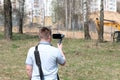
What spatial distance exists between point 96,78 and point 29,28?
136 ft

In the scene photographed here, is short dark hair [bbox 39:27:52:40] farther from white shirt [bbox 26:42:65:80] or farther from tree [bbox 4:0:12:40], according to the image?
tree [bbox 4:0:12:40]

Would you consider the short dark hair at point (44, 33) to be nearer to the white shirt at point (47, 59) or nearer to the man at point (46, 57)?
the man at point (46, 57)

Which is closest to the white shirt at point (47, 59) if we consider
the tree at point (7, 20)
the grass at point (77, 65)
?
the grass at point (77, 65)

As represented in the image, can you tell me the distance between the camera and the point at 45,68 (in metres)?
6.09

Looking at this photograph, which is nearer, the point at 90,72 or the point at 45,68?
the point at 45,68

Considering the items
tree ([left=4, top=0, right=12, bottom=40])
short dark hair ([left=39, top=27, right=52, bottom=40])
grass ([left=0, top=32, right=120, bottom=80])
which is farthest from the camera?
tree ([left=4, top=0, right=12, bottom=40])

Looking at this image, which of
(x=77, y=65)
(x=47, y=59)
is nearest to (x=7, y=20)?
(x=77, y=65)

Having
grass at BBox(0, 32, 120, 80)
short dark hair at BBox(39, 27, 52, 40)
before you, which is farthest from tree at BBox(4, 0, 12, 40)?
short dark hair at BBox(39, 27, 52, 40)

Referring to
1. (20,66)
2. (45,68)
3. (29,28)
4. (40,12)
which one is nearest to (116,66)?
(20,66)

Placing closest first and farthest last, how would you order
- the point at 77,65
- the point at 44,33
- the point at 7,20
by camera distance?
the point at 44,33 < the point at 77,65 < the point at 7,20

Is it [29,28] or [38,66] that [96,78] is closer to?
[38,66]

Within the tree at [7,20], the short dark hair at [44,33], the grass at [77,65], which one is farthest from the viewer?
the tree at [7,20]

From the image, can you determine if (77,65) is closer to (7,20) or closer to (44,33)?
(44,33)

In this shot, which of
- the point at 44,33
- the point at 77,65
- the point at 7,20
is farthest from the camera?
the point at 7,20
